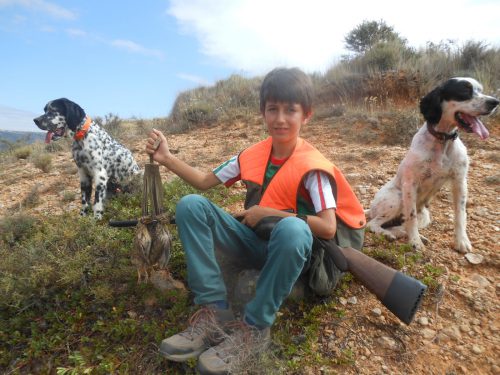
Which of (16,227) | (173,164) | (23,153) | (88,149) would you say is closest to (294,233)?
(173,164)

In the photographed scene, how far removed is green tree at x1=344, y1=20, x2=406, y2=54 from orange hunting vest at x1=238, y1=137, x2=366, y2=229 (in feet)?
46.0

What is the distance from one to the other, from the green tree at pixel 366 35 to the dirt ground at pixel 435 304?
10.7 metres

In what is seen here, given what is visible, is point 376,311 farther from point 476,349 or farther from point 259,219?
point 259,219

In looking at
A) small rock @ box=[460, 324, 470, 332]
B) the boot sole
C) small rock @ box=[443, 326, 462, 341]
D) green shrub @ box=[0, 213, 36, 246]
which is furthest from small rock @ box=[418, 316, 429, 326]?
green shrub @ box=[0, 213, 36, 246]

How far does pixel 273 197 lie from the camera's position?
2449 mm

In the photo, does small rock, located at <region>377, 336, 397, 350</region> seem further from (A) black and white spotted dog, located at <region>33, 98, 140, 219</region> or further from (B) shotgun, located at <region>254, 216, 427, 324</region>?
(A) black and white spotted dog, located at <region>33, 98, 140, 219</region>

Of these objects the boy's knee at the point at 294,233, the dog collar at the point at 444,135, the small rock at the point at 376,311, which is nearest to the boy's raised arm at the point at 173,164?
the boy's knee at the point at 294,233

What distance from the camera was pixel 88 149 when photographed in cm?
427

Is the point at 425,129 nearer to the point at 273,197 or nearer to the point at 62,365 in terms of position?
the point at 273,197

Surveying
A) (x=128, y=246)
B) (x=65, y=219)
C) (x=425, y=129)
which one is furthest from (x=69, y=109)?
(x=425, y=129)

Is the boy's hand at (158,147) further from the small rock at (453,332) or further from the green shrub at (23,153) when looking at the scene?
the green shrub at (23,153)

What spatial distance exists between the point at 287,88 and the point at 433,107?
5.51 feet

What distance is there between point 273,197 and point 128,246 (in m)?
1.58

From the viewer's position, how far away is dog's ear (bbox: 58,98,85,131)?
13.4ft
